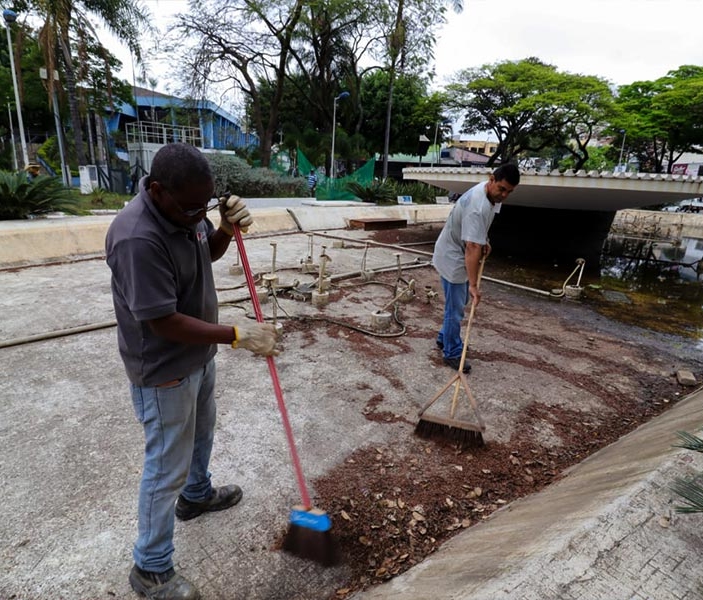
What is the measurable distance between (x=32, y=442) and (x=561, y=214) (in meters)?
12.9

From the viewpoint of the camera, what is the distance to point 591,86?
20688 mm

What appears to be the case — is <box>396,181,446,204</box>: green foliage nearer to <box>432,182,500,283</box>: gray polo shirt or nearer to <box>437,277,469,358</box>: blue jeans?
<box>432,182,500,283</box>: gray polo shirt

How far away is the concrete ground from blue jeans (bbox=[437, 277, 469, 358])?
9.6 inches

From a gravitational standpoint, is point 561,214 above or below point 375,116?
below

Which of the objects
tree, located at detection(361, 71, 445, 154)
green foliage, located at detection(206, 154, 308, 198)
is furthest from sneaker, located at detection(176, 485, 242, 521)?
tree, located at detection(361, 71, 445, 154)

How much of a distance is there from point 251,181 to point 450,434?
15.4 metres

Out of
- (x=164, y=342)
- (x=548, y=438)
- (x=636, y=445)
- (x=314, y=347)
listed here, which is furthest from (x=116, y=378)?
(x=636, y=445)

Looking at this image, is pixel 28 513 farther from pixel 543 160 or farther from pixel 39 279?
pixel 543 160

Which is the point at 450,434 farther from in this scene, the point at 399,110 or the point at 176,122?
the point at 176,122

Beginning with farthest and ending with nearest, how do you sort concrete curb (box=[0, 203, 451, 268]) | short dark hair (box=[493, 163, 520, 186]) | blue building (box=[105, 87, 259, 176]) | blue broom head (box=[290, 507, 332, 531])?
blue building (box=[105, 87, 259, 176]) < concrete curb (box=[0, 203, 451, 268]) < short dark hair (box=[493, 163, 520, 186]) < blue broom head (box=[290, 507, 332, 531])

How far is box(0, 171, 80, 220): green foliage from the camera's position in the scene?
835cm

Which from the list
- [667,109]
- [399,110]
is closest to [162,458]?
[399,110]

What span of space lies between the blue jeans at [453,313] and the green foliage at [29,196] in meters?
8.78

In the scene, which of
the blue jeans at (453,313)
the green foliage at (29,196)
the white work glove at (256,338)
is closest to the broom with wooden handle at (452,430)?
the blue jeans at (453,313)
